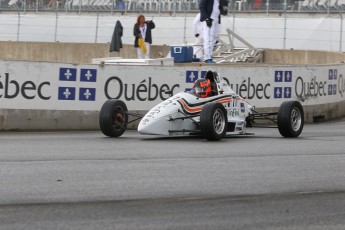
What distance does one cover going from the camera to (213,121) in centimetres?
1723

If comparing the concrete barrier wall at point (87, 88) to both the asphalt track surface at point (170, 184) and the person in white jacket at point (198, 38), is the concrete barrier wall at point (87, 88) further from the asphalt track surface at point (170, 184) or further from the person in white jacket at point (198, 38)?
the person in white jacket at point (198, 38)

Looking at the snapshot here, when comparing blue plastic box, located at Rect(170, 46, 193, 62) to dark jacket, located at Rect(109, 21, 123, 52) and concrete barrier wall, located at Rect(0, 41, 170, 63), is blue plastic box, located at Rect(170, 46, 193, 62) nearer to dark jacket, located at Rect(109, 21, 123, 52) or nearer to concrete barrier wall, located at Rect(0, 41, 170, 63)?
dark jacket, located at Rect(109, 21, 123, 52)

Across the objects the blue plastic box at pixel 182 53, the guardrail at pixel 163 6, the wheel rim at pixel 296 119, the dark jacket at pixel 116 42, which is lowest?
the wheel rim at pixel 296 119

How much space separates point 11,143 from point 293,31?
18.1 meters

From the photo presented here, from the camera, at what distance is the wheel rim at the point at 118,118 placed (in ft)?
59.6

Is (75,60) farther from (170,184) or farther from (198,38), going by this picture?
(170,184)

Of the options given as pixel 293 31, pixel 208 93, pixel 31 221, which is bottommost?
pixel 31 221

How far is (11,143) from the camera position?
1656 cm

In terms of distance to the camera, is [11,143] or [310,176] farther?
[11,143]

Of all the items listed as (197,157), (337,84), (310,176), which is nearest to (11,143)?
(197,157)

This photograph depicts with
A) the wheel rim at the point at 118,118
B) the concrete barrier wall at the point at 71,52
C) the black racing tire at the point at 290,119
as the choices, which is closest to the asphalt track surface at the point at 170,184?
the wheel rim at the point at 118,118

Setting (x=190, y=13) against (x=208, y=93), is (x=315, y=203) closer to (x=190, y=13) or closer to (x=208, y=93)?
(x=208, y=93)

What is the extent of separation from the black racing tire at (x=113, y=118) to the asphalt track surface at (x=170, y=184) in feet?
1.23

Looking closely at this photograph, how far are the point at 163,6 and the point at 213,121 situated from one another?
20452 mm
